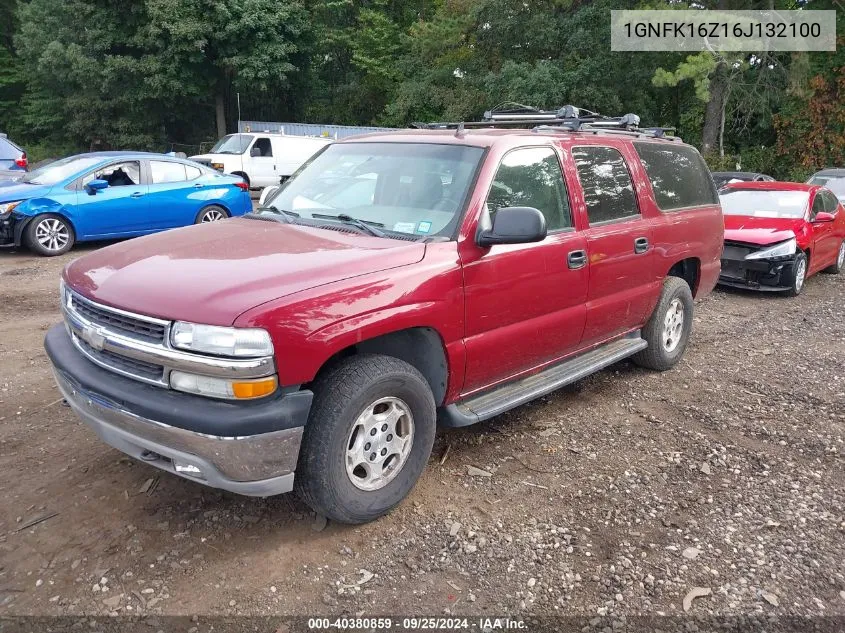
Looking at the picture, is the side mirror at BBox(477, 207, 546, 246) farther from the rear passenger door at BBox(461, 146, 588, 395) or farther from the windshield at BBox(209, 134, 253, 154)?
the windshield at BBox(209, 134, 253, 154)

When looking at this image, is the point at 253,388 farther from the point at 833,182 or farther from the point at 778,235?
the point at 833,182

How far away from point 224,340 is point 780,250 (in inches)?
324

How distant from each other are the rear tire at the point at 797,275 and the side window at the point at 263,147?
14.5 metres

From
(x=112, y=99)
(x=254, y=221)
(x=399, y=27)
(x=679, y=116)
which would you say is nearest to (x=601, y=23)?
(x=679, y=116)

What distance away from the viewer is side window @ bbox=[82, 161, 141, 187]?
10117 mm

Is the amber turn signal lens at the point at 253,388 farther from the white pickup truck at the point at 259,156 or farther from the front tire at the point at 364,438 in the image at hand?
the white pickup truck at the point at 259,156

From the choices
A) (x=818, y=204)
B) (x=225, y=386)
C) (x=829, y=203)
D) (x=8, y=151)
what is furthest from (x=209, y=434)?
(x=8, y=151)

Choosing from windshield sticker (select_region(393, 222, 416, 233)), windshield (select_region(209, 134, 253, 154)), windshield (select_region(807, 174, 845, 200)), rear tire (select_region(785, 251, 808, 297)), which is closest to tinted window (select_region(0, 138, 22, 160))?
windshield (select_region(209, 134, 253, 154))

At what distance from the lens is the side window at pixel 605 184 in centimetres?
451

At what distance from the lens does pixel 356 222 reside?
12.5 feet

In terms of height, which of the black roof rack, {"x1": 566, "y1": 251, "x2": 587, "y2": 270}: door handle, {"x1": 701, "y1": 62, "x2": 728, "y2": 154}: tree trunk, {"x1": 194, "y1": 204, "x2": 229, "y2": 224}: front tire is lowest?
{"x1": 566, "y1": 251, "x2": 587, "y2": 270}: door handle

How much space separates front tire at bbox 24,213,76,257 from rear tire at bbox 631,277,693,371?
825 centimetres

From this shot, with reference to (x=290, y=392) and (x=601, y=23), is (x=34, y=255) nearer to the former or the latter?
(x=290, y=392)

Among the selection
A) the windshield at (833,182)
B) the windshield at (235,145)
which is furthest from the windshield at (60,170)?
the windshield at (833,182)
